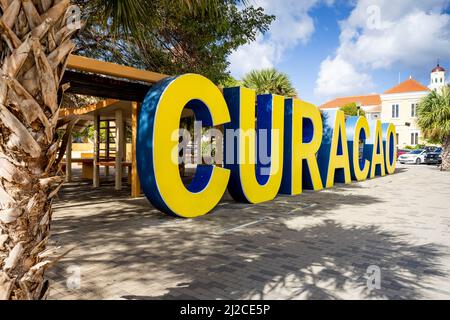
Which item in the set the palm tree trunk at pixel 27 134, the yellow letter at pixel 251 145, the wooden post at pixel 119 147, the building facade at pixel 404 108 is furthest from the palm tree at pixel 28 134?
the building facade at pixel 404 108

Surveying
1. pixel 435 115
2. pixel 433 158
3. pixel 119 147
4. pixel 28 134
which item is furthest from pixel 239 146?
pixel 433 158

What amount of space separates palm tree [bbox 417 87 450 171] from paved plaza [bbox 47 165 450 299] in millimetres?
15256

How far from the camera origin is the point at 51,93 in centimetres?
213

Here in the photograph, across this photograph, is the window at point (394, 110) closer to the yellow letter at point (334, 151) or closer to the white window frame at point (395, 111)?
the white window frame at point (395, 111)

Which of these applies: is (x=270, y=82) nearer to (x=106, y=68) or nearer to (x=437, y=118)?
(x=437, y=118)

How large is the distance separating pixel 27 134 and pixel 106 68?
23.2 feet

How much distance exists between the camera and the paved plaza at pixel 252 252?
4395mm

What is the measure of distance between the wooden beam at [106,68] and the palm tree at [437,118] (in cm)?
2100

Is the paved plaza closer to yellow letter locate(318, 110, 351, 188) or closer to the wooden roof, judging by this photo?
the wooden roof

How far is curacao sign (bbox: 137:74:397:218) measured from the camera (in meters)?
8.01

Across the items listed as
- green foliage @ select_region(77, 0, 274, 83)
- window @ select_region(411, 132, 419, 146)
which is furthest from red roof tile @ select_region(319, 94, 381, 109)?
green foliage @ select_region(77, 0, 274, 83)

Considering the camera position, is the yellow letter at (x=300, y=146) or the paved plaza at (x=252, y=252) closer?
the paved plaza at (x=252, y=252)

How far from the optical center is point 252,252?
591cm
